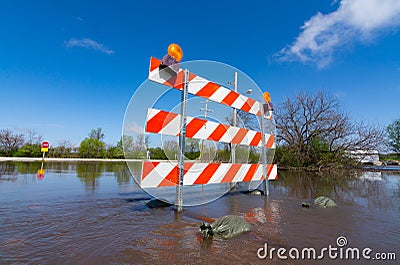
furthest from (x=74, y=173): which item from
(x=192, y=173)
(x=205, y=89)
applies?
(x=205, y=89)

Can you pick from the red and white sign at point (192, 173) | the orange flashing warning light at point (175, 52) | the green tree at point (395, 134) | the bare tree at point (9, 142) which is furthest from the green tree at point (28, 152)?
the green tree at point (395, 134)

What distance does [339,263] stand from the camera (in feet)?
6.57

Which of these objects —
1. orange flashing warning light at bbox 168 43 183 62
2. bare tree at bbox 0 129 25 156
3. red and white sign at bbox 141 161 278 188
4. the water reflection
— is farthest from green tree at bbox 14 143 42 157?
orange flashing warning light at bbox 168 43 183 62

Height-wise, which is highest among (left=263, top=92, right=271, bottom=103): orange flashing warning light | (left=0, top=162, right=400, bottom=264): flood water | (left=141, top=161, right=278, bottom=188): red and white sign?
(left=263, top=92, right=271, bottom=103): orange flashing warning light

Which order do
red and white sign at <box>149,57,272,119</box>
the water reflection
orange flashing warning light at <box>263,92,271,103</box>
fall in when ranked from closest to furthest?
red and white sign at <box>149,57,272,119</box>
orange flashing warning light at <box>263,92,271,103</box>
the water reflection

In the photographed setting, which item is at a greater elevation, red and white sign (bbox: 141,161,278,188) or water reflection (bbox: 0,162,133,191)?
red and white sign (bbox: 141,161,278,188)

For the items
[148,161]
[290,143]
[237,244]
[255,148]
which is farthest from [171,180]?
[290,143]

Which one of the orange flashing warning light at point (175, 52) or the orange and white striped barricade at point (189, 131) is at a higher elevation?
the orange flashing warning light at point (175, 52)

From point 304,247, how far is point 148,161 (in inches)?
91.9

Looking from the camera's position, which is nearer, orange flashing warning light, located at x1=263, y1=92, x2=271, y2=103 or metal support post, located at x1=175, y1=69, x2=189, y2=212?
metal support post, located at x1=175, y1=69, x2=189, y2=212

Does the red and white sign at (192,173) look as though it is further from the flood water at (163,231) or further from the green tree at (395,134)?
the green tree at (395,134)

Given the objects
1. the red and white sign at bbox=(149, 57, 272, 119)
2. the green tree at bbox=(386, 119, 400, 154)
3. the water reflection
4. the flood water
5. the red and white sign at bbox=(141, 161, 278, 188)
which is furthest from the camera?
the green tree at bbox=(386, 119, 400, 154)

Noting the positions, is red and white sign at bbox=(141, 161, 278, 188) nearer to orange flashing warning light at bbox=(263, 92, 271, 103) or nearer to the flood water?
the flood water

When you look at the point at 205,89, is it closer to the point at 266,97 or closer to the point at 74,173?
the point at 266,97
